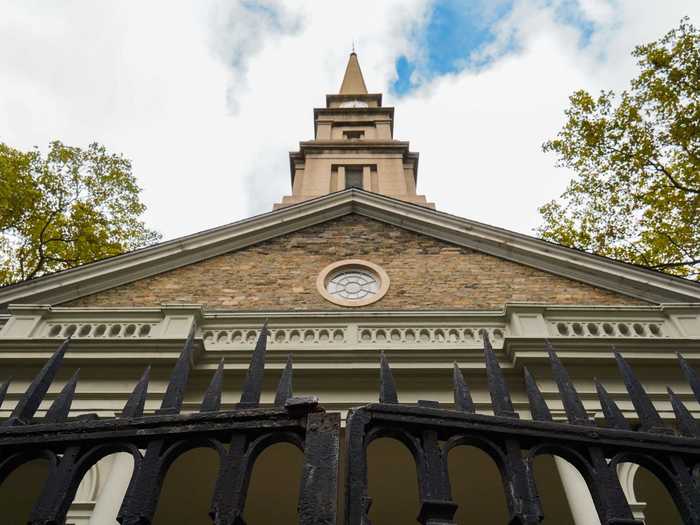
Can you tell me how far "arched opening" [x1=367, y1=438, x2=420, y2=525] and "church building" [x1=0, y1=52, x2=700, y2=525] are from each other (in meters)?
0.03

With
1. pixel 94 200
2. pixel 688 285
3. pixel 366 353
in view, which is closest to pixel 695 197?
pixel 688 285

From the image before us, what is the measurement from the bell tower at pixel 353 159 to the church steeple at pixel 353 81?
15.6 ft

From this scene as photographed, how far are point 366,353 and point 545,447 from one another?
6814 millimetres

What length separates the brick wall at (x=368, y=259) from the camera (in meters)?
10.8

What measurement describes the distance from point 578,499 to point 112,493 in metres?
5.83

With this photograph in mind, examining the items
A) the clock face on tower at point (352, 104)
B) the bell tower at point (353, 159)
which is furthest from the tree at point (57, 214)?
the clock face on tower at point (352, 104)

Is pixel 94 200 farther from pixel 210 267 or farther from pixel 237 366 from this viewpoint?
pixel 237 366

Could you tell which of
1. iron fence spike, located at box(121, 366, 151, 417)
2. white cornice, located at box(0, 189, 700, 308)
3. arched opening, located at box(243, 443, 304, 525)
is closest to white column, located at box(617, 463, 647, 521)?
arched opening, located at box(243, 443, 304, 525)

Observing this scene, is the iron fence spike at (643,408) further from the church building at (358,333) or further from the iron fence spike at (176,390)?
the church building at (358,333)

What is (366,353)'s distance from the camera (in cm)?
878

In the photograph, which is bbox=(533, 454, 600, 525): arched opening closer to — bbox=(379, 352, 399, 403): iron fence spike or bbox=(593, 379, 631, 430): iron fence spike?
bbox=(593, 379, 631, 430): iron fence spike

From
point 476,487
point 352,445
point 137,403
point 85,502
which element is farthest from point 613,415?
point 476,487

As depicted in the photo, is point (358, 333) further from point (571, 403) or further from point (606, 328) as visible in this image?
point (571, 403)

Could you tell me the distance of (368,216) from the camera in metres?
13.3
